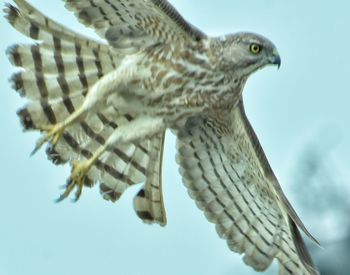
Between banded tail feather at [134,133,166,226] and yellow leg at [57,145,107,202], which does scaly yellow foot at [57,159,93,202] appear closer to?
yellow leg at [57,145,107,202]

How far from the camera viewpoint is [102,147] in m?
13.6

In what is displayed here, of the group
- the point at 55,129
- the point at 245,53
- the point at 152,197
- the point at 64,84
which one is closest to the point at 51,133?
the point at 55,129

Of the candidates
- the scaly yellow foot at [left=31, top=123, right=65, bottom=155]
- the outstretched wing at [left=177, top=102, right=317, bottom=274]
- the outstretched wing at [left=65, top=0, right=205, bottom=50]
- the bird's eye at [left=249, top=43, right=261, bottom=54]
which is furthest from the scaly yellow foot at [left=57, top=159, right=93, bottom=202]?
the bird's eye at [left=249, top=43, right=261, bottom=54]

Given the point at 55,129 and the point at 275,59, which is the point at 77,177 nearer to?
the point at 55,129

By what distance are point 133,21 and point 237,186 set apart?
1885 millimetres

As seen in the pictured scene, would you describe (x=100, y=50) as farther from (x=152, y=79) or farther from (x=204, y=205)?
(x=204, y=205)

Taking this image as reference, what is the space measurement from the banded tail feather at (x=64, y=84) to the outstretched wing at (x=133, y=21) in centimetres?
23

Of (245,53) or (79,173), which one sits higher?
(245,53)

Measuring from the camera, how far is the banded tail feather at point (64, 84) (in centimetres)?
1349

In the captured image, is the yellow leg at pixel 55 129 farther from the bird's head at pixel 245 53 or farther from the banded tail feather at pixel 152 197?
the bird's head at pixel 245 53

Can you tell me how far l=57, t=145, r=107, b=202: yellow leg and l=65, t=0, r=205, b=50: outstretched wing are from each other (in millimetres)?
943

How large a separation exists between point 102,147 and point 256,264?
1.66 m

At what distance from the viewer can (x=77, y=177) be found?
13.5 m

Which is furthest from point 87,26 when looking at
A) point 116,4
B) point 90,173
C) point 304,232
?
point 304,232
